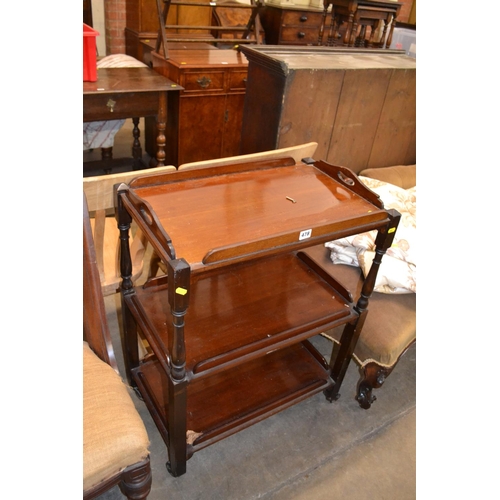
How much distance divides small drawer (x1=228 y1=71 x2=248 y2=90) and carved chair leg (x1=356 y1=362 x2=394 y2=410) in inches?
90.8

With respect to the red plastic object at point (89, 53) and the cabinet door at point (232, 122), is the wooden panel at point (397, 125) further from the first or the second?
the red plastic object at point (89, 53)

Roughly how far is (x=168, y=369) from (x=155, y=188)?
546mm

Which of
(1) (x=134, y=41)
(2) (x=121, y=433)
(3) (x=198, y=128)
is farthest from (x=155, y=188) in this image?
(1) (x=134, y=41)

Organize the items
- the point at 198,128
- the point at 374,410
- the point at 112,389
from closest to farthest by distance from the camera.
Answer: the point at 112,389 → the point at 374,410 → the point at 198,128

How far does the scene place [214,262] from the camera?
1.06 metres

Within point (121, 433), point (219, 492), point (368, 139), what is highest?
point (368, 139)

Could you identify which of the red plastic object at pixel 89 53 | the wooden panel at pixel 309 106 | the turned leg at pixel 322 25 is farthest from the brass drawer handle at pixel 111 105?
the turned leg at pixel 322 25

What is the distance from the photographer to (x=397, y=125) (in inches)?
101

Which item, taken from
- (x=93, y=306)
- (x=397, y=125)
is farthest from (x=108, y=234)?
(x=397, y=125)

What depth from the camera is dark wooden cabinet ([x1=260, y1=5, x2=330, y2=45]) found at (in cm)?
362

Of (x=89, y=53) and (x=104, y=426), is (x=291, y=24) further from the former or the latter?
(x=104, y=426)

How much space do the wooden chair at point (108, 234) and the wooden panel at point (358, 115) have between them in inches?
45.7

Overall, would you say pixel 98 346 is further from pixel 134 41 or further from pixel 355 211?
pixel 134 41

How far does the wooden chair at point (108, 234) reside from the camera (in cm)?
142
